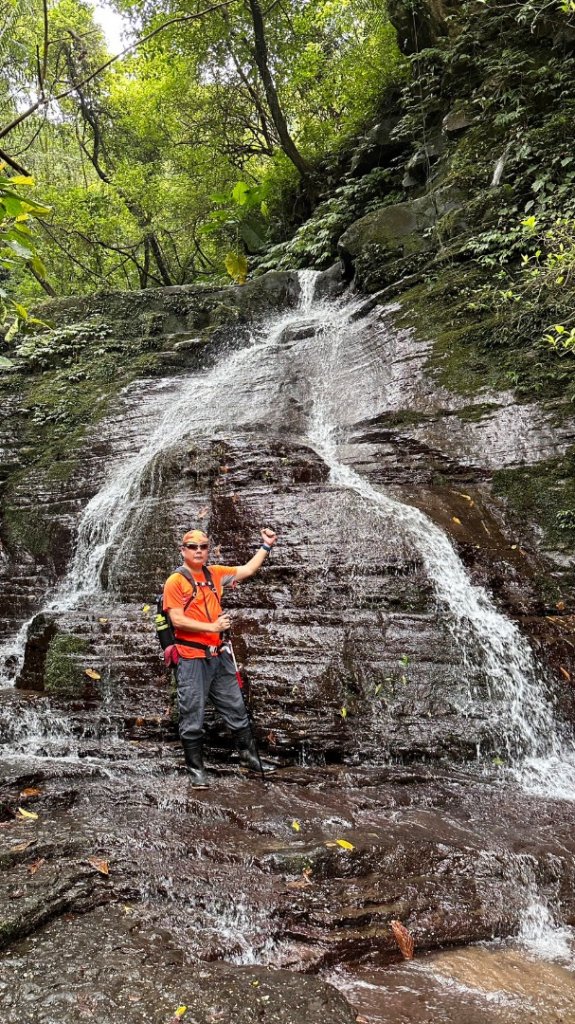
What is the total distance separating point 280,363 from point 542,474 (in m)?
5.81

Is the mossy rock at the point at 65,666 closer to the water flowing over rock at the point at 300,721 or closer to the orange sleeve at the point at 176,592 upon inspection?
the water flowing over rock at the point at 300,721

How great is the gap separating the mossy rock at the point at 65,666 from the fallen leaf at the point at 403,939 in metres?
3.62

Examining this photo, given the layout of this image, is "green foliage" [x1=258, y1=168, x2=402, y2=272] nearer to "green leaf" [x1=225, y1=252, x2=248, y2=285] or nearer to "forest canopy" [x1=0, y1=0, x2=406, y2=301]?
"green leaf" [x1=225, y1=252, x2=248, y2=285]

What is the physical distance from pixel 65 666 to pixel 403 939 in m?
4.04

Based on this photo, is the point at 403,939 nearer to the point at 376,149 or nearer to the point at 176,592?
the point at 176,592

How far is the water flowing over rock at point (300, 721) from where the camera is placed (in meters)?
2.95

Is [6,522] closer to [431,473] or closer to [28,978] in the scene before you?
[431,473]

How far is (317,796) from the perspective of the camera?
4.22 metres

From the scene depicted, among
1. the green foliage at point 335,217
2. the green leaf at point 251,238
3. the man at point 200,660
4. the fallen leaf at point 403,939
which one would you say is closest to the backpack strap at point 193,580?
the man at point 200,660

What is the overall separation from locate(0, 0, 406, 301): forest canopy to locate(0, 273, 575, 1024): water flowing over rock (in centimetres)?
963

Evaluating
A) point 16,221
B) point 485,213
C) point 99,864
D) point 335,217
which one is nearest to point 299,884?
point 99,864

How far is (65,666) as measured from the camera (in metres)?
5.71

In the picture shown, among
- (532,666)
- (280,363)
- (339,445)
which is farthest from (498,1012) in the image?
(280,363)

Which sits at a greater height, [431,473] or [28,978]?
[431,473]
